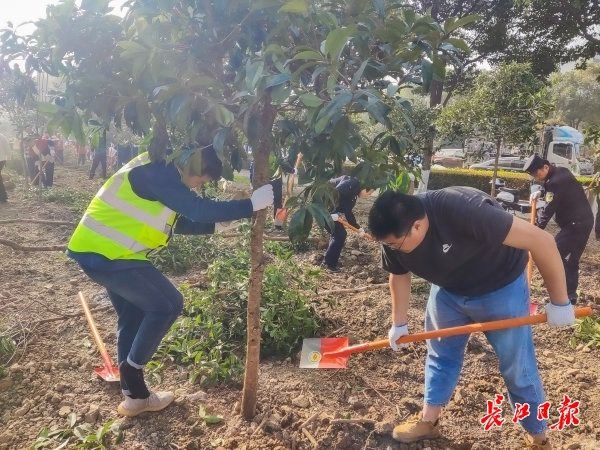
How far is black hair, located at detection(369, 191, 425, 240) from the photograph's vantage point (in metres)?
1.88

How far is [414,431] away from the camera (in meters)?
2.37

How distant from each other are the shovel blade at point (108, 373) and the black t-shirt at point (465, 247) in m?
1.80

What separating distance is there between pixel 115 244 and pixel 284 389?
126 centimetres

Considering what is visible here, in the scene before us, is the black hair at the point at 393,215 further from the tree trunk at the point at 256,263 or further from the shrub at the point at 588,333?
the shrub at the point at 588,333

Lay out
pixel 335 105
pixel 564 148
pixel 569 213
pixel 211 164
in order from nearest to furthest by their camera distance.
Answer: pixel 335 105 → pixel 211 164 → pixel 569 213 → pixel 564 148

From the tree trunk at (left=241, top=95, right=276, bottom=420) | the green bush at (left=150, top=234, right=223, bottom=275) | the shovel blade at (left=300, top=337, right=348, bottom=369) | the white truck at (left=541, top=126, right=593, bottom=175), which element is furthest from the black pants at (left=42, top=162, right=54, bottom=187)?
the white truck at (left=541, top=126, right=593, bottom=175)

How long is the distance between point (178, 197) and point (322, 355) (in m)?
1.35

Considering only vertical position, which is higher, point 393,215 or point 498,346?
point 393,215

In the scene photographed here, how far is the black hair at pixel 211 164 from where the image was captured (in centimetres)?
194

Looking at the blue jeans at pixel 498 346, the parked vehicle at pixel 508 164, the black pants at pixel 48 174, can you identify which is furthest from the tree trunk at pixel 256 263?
the parked vehicle at pixel 508 164

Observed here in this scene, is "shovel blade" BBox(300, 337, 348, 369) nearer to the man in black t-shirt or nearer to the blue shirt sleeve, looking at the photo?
the man in black t-shirt

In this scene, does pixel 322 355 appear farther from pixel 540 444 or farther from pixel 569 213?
pixel 569 213

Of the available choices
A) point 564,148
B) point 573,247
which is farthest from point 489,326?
point 564,148

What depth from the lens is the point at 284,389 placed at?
279 cm
